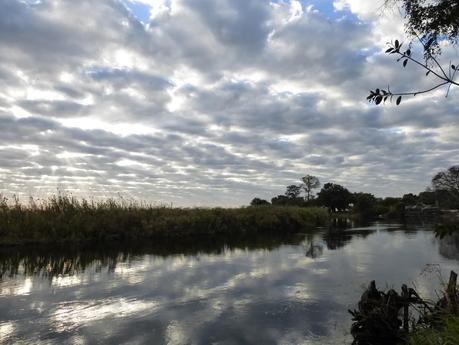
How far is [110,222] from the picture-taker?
2100cm

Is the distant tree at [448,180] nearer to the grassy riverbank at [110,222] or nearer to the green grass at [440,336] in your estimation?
the grassy riverbank at [110,222]

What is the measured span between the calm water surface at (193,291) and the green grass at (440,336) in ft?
4.52

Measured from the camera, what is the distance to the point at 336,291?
10094 millimetres

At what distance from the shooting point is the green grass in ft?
15.4

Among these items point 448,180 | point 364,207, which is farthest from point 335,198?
point 448,180

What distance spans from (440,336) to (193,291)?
20.3 ft

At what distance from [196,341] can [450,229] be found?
429cm

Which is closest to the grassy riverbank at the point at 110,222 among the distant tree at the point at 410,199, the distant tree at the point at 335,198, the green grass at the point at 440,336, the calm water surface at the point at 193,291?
the calm water surface at the point at 193,291

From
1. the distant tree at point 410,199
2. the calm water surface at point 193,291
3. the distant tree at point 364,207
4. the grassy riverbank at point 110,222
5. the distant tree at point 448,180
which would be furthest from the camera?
the distant tree at point 410,199

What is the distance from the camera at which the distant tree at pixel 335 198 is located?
74.6 meters

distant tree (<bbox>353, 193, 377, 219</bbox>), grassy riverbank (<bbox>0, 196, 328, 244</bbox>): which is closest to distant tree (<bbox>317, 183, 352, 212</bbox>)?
distant tree (<bbox>353, 193, 377, 219</bbox>)

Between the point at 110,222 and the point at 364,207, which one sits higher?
the point at 364,207

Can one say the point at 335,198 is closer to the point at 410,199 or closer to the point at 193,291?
the point at 410,199

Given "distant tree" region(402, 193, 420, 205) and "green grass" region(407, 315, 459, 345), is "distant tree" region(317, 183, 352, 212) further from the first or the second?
"green grass" region(407, 315, 459, 345)
